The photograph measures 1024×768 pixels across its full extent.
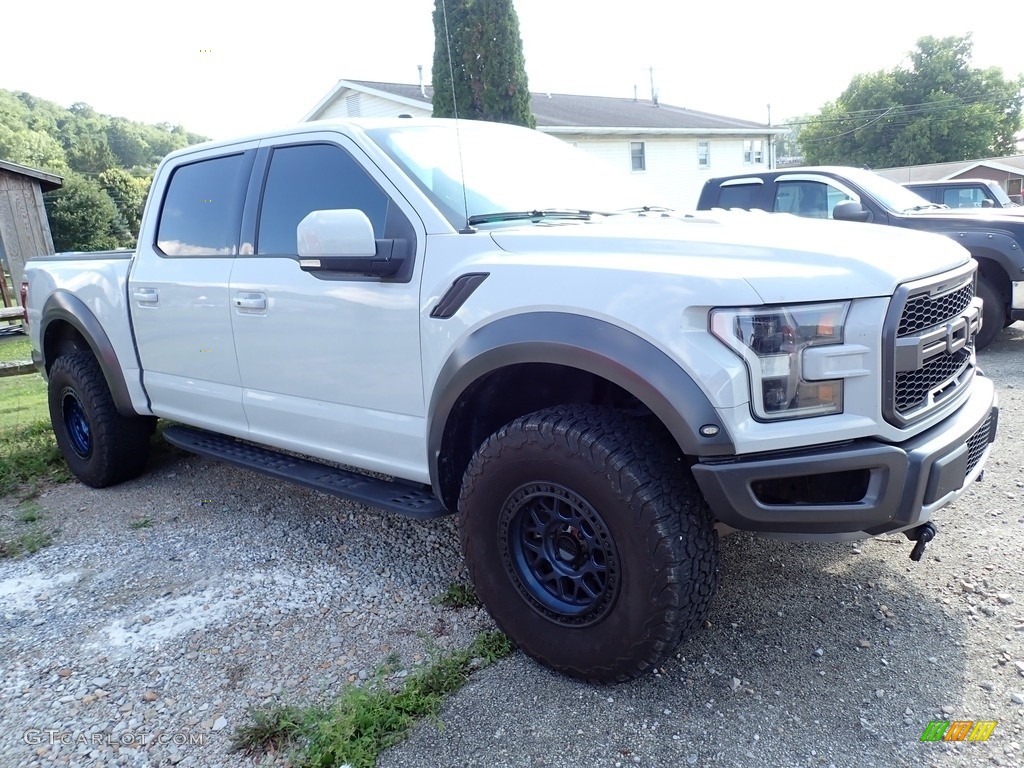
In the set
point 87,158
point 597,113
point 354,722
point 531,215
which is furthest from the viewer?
point 87,158

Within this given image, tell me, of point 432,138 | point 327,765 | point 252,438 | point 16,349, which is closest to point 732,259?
point 432,138

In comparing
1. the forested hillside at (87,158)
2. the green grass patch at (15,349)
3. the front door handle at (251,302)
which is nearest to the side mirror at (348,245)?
the front door handle at (251,302)

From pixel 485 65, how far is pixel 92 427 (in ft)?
31.3

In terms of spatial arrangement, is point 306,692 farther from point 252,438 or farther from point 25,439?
point 25,439

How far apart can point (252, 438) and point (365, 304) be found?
1.26m

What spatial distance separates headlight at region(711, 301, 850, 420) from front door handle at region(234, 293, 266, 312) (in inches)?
86.8

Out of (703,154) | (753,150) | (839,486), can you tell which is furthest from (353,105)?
(839,486)

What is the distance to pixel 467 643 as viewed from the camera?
3004 mm

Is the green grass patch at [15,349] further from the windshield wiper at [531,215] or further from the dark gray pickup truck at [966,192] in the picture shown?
the dark gray pickup truck at [966,192]

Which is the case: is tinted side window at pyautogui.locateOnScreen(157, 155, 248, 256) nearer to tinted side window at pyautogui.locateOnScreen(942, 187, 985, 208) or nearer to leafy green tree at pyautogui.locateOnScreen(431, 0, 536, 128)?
leafy green tree at pyautogui.locateOnScreen(431, 0, 536, 128)

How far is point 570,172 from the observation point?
12.3ft

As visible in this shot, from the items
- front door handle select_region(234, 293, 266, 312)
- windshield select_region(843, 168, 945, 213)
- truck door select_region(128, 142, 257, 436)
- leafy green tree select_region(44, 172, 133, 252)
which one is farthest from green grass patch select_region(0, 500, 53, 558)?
leafy green tree select_region(44, 172, 133, 252)

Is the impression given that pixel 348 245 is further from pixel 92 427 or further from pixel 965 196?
pixel 965 196

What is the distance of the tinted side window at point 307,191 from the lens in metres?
3.32
